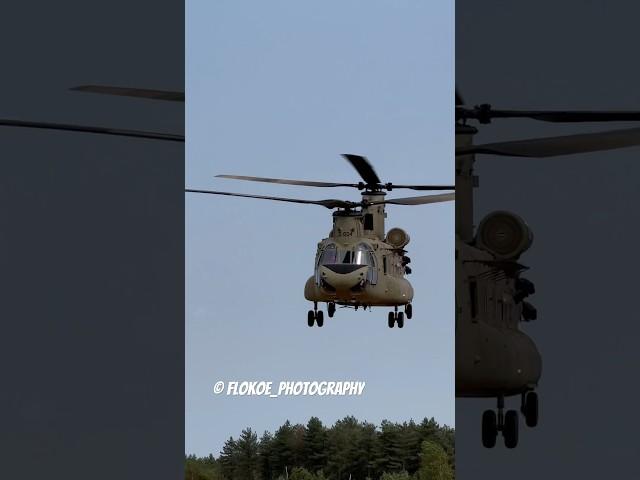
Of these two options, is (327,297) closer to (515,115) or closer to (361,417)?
(361,417)

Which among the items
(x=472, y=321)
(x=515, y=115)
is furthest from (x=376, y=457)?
(x=515, y=115)

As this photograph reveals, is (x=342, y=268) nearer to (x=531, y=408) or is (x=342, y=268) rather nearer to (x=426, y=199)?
(x=426, y=199)

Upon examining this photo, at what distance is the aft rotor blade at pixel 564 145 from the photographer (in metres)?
23.5

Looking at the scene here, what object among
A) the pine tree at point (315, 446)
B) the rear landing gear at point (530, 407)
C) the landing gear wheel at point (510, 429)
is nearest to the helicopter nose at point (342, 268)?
the pine tree at point (315, 446)

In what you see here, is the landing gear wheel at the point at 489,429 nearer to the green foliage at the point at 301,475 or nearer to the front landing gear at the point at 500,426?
the front landing gear at the point at 500,426

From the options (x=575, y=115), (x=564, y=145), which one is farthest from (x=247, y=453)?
(x=575, y=115)

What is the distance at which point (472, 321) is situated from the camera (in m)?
23.5

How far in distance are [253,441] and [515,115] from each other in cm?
564

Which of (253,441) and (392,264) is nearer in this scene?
(253,441)

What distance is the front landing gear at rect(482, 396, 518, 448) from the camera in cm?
2384

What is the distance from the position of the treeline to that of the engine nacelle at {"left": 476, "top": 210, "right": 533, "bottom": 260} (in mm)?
2566
